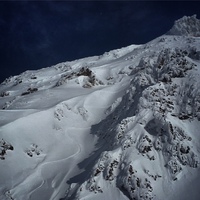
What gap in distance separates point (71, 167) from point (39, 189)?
7.92 feet

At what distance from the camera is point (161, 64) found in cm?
2014

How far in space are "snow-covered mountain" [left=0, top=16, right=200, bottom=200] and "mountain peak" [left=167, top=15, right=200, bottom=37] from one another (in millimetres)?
34161

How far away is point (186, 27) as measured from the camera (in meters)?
54.6

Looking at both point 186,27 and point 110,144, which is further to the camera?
point 186,27

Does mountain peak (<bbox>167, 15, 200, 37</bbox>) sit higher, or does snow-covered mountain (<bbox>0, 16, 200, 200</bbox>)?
mountain peak (<bbox>167, 15, 200, 37</bbox>)

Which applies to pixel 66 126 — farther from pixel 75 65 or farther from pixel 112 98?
pixel 75 65

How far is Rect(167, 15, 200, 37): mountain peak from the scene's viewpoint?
53.0 metres

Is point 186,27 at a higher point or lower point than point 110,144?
higher

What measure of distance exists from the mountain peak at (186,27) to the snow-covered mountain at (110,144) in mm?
34161

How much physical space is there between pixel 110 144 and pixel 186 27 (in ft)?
165

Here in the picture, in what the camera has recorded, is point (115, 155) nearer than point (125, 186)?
No

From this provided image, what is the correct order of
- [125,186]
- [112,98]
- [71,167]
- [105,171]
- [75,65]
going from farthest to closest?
[75,65]
[112,98]
[71,167]
[105,171]
[125,186]

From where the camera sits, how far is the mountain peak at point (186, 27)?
2085 inches

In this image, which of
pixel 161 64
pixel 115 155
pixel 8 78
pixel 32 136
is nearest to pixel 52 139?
pixel 32 136
